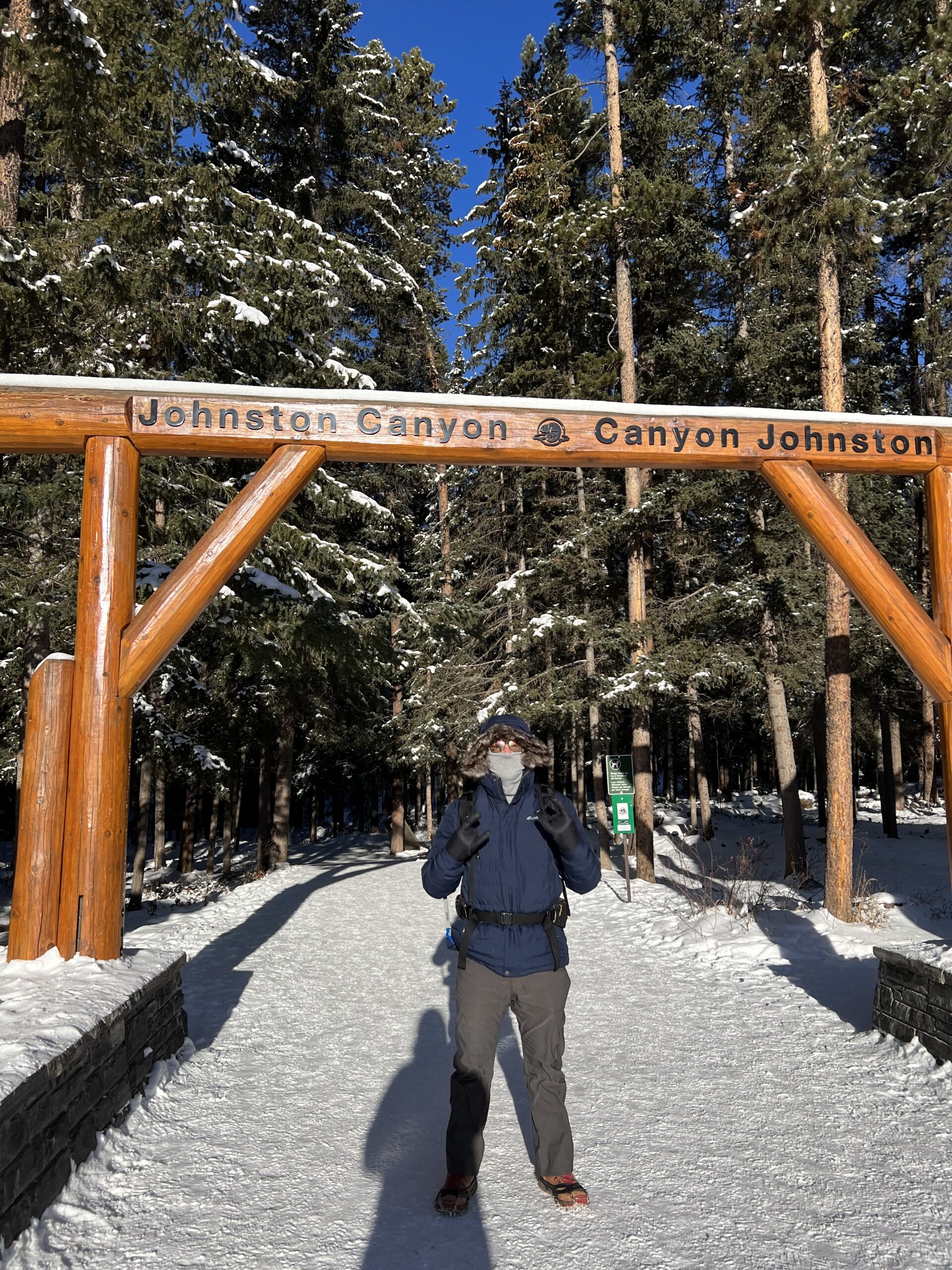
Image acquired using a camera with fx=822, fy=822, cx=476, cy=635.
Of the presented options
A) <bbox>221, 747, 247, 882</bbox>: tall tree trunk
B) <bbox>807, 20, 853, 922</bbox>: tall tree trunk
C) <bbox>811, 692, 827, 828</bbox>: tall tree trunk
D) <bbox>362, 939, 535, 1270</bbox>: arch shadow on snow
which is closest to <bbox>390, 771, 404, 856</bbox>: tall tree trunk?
<bbox>221, 747, 247, 882</bbox>: tall tree trunk

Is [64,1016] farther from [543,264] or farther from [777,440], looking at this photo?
[543,264]

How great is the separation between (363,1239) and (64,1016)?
1638 millimetres

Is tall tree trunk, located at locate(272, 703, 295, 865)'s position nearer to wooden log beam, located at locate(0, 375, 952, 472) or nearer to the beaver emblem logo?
wooden log beam, located at locate(0, 375, 952, 472)

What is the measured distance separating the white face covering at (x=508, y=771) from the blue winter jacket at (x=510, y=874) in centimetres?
3

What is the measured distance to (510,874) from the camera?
3469 mm

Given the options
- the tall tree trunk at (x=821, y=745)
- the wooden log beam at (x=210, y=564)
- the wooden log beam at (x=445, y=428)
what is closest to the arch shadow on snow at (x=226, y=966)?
the wooden log beam at (x=210, y=564)

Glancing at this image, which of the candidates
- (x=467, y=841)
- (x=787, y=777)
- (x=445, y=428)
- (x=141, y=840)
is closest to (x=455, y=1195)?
(x=467, y=841)

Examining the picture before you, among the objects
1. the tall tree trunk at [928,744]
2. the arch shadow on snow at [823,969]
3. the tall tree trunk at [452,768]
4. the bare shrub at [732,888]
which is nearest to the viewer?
the arch shadow on snow at [823,969]

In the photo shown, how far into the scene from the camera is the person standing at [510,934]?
3.36 m

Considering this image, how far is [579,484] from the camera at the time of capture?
665 inches

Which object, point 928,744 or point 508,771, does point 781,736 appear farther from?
point 508,771

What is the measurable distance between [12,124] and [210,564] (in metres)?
5.80

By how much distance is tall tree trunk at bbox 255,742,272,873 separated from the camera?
1927 cm

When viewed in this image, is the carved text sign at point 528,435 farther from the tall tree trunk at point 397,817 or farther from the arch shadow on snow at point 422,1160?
the tall tree trunk at point 397,817
